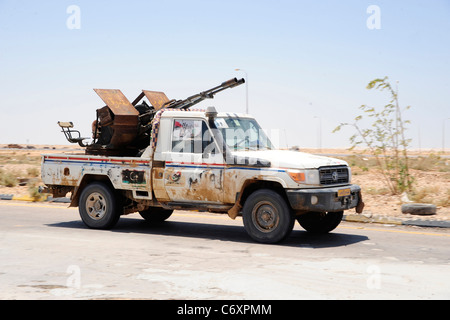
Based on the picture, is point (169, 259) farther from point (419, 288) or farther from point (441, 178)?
point (441, 178)

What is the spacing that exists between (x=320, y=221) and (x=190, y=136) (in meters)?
2.87

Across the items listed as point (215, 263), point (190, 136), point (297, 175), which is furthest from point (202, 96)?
point (215, 263)

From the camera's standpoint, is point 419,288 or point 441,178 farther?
point 441,178

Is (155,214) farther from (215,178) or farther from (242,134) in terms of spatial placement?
(242,134)

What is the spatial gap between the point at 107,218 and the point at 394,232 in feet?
18.1

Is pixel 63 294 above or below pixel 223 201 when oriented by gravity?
below

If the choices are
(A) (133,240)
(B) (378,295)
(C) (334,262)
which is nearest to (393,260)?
(C) (334,262)

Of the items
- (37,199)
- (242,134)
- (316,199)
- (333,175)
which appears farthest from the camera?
(37,199)

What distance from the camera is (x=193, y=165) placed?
33.7ft

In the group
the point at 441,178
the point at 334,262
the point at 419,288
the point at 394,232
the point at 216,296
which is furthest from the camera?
the point at 441,178

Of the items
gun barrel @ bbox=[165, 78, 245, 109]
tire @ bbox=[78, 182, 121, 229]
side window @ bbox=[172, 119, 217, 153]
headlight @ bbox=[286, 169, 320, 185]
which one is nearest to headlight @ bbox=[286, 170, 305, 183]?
headlight @ bbox=[286, 169, 320, 185]

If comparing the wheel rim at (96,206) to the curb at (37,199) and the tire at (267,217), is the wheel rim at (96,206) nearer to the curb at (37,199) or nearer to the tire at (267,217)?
the tire at (267,217)

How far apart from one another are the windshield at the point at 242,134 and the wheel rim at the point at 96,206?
2.88m

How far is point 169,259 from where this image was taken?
832cm
